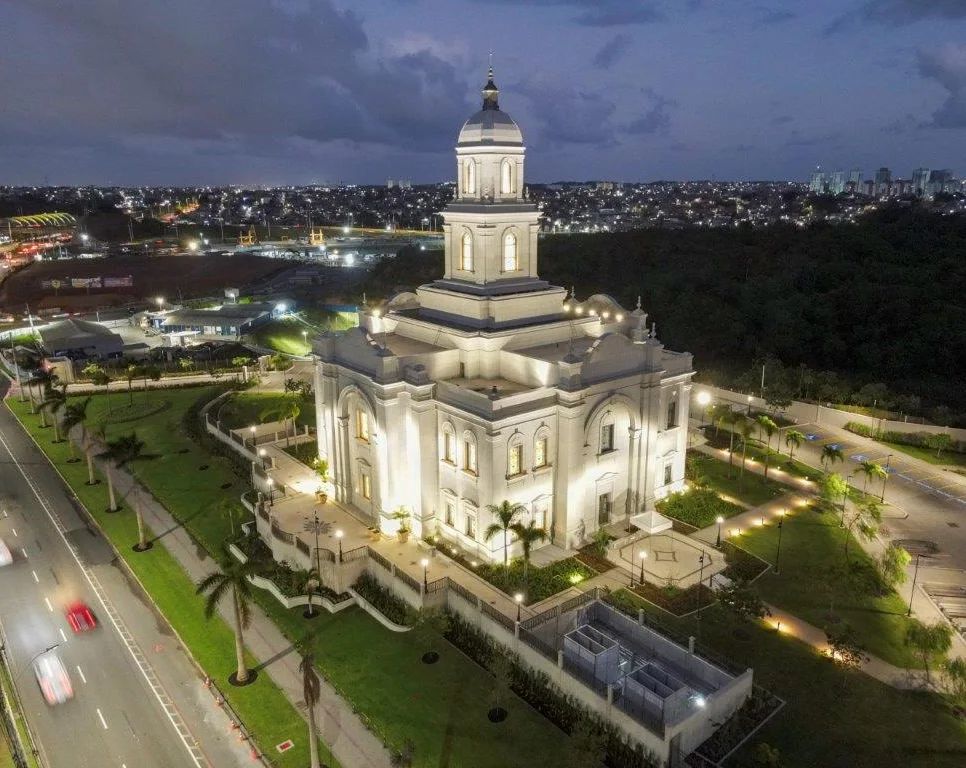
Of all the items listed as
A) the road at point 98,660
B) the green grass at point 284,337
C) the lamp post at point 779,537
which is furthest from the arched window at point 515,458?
the green grass at point 284,337

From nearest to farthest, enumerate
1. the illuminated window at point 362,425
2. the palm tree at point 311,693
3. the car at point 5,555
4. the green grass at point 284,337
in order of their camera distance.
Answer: the palm tree at point 311,693, the car at point 5,555, the illuminated window at point 362,425, the green grass at point 284,337

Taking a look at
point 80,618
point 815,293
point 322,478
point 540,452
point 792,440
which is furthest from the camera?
point 815,293

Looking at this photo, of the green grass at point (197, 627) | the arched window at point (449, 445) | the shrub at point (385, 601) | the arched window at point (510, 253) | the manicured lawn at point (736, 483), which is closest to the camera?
the green grass at point (197, 627)

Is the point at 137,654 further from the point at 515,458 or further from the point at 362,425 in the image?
the point at 515,458

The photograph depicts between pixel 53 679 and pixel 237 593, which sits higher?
pixel 237 593

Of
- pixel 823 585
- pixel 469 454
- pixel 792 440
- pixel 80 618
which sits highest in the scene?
pixel 469 454

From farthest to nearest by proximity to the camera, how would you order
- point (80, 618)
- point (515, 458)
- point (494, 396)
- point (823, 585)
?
point (515, 458) → point (823, 585) → point (80, 618) → point (494, 396)

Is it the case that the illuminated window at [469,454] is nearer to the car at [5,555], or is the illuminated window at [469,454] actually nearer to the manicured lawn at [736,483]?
the manicured lawn at [736,483]

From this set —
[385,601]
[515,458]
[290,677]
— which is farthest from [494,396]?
[290,677]
